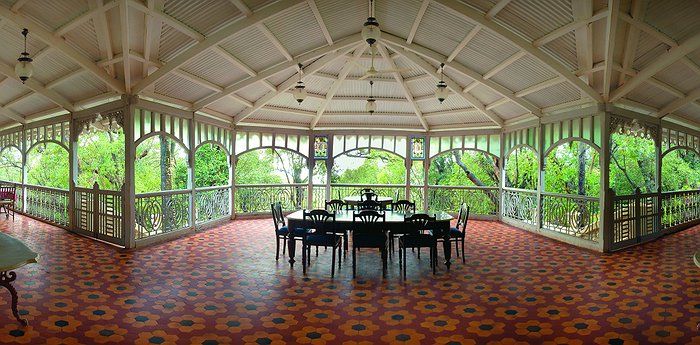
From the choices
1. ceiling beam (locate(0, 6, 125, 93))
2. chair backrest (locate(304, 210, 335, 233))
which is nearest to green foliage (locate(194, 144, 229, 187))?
ceiling beam (locate(0, 6, 125, 93))

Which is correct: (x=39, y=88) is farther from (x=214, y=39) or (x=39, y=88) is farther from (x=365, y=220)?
(x=365, y=220)

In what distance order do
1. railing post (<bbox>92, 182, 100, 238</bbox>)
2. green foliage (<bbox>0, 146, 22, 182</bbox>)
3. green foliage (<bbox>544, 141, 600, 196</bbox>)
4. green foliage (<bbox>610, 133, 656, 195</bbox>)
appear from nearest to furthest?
railing post (<bbox>92, 182, 100, 238</bbox>), green foliage (<bbox>544, 141, 600, 196</bbox>), green foliage (<bbox>610, 133, 656, 195</bbox>), green foliage (<bbox>0, 146, 22, 182</bbox>)

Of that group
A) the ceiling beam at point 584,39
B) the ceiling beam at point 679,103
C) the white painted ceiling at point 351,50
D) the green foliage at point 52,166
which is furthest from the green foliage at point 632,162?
the green foliage at point 52,166

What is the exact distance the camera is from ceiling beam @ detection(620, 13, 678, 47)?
633cm

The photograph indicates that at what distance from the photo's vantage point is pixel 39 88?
8.88 metres

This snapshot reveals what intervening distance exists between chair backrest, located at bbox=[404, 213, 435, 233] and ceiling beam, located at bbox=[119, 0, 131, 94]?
510 centimetres

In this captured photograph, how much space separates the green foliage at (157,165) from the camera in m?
19.6

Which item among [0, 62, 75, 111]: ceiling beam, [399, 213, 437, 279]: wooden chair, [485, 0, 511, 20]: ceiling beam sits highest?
[485, 0, 511, 20]: ceiling beam

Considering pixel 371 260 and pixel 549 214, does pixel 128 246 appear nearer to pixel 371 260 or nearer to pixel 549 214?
pixel 371 260

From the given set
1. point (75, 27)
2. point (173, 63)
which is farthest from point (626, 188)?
point (75, 27)

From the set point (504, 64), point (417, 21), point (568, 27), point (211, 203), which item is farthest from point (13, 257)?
point (504, 64)

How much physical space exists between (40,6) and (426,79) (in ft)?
26.0

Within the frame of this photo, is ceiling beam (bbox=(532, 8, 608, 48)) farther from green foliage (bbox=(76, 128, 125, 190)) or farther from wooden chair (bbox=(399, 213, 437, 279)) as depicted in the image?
green foliage (bbox=(76, 128, 125, 190))

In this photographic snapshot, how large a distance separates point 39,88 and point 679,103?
13682 millimetres
